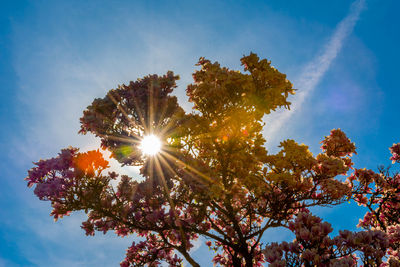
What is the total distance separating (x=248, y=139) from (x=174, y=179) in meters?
2.94

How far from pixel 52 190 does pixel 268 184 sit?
245 inches

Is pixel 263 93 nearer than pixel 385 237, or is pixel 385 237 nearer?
pixel 385 237

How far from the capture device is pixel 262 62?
926 centimetres

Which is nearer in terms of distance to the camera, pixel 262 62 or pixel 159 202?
pixel 159 202

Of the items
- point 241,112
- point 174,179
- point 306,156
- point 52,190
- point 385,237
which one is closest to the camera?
point 385,237

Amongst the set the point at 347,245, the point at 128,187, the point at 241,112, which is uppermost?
the point at 241,112

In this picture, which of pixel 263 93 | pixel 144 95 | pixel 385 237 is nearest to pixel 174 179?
pixel 144 95

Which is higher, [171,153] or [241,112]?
[241,112]

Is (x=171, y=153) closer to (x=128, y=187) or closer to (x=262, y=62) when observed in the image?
(x=128, y=187)

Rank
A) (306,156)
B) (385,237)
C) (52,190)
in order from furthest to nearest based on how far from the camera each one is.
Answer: (306,156)
(52,190)
(385,237)

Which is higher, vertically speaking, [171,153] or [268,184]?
[171,153]

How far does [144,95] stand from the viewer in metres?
8.35

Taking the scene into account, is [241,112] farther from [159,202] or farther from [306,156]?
[159,202]

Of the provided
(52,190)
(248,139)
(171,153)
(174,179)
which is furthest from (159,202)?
(248,139)
